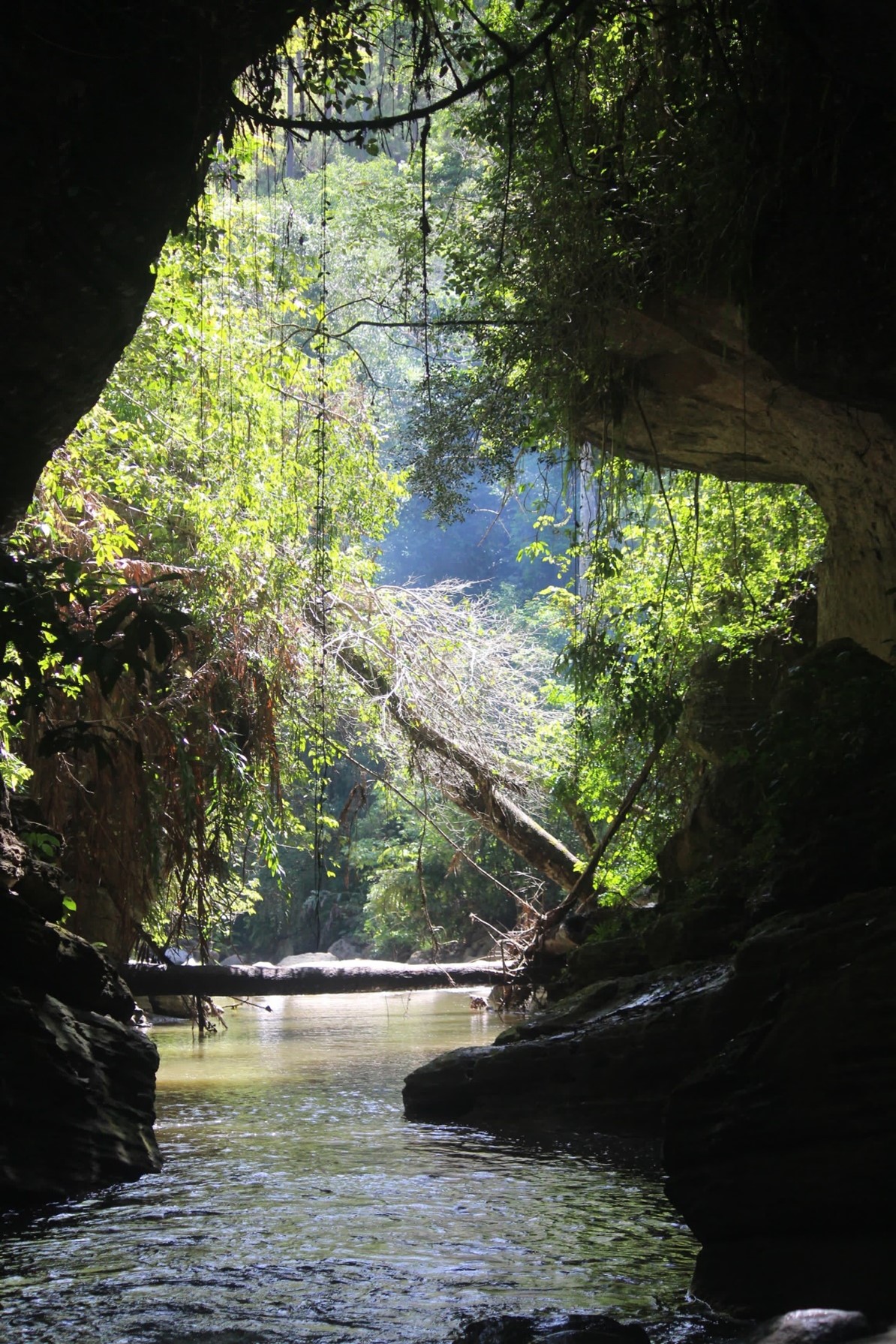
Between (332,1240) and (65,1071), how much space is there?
1.53 meters

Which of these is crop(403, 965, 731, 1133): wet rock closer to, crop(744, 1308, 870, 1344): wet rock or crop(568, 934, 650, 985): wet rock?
crop(568, 934, 650, 985): wet rock

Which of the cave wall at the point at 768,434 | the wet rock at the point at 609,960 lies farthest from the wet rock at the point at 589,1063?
the cave wall at the point at 768,434

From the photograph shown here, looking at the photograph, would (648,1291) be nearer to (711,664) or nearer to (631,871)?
(711,664)

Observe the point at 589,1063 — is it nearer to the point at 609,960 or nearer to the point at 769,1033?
the point at 609,960

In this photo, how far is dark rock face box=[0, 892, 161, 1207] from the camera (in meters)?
5.32

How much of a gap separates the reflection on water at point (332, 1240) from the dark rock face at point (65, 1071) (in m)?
0.19

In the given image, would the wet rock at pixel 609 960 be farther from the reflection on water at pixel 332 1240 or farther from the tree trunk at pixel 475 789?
the tree trunk at pixel 475 789

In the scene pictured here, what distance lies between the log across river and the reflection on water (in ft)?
6.21

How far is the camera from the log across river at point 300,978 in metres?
9.95

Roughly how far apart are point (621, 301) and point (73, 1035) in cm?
521

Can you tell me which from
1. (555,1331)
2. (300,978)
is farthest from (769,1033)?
(300,978)

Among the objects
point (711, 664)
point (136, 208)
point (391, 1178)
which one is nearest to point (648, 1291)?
point (391, 1178)

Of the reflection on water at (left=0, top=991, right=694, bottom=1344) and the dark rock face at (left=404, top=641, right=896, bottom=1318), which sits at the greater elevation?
the dark rock face at (left=404, top=641, right=896, bottom=1318)

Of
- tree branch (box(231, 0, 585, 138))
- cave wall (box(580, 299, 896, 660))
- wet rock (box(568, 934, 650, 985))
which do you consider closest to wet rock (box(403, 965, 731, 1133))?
wet rock (box(568, 934, 650, 985))
